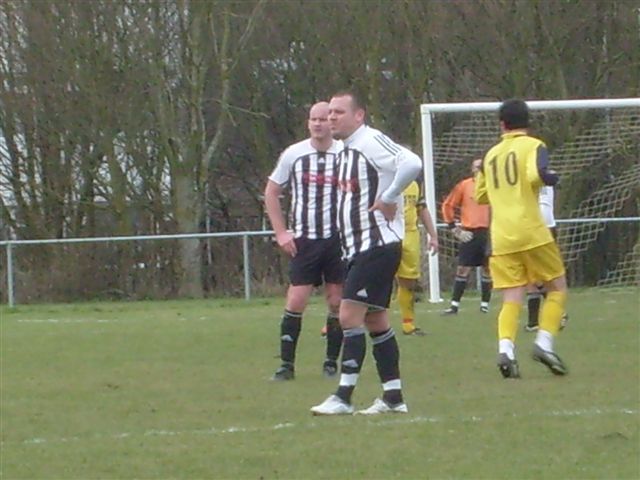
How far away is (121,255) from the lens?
25.8m

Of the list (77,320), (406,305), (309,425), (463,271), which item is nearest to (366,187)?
(309,425)

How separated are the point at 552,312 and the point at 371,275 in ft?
7.58

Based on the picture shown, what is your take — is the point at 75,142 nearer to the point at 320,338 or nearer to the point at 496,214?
the point at 320,338

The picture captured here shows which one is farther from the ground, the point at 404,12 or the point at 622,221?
the point at 404,12

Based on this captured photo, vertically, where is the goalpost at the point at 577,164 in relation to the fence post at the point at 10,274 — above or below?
above

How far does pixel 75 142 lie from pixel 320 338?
1528cm

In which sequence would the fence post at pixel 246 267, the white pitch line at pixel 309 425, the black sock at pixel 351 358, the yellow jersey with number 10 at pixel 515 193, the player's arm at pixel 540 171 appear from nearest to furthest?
1. the white pitch line at pixel 309 425
2. the black sock at pixel 351 358
3. the player's arm at pixel 540 171
4. the yellow jersey with number 10 at pixel 515 193
5. the fence post at pixel 246 267

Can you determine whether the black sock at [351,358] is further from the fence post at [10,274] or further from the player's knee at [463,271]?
the fence post at [10,274]

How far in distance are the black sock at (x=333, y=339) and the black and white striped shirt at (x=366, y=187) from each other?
2447 millimetres

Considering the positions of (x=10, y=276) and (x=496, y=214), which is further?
(x=10, y=276)

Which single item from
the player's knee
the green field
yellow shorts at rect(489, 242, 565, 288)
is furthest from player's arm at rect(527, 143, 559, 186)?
the player's knee

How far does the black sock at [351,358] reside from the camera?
8.78 metres

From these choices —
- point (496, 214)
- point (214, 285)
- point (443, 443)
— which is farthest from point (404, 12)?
point (443, 443)

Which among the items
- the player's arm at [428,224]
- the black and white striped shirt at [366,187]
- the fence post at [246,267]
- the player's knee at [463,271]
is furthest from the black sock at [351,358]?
the fence post at [246,267]
